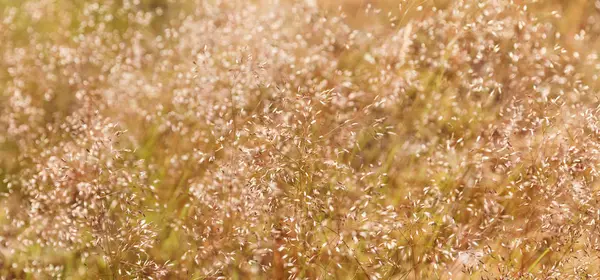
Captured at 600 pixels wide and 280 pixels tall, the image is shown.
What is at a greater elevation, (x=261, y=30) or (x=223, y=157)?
(x=261, y=30)

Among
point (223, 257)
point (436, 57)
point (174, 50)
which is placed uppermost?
point (174, 50)

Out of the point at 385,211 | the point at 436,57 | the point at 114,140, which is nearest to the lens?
the point at 385,211

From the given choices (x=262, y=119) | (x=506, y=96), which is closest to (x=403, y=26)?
(x=506, y=96)

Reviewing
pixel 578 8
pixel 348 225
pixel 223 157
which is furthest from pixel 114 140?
pixel 578 8

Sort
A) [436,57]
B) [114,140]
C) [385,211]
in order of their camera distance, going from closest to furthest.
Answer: [385,211], [114,140], [436,57]

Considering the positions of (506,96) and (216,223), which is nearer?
(216,223)

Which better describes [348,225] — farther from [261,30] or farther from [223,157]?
[261,30]

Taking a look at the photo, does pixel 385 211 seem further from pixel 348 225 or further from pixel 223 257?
pixel 223 257
